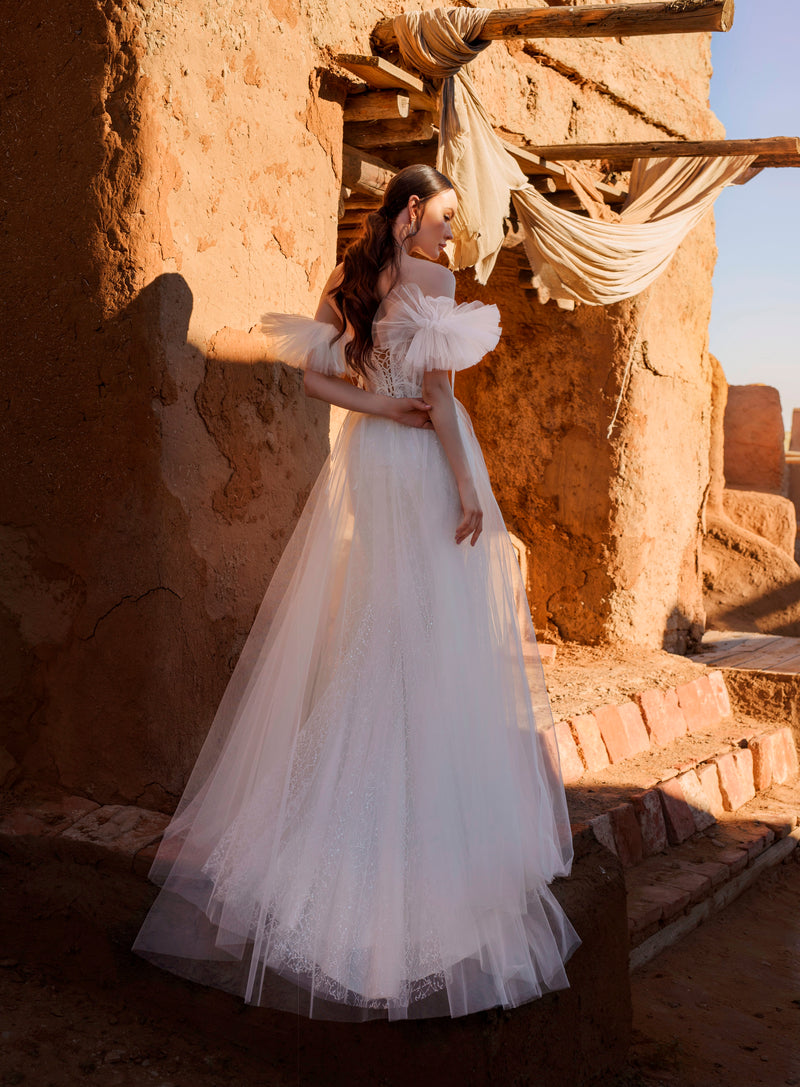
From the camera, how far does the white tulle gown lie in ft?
6.82

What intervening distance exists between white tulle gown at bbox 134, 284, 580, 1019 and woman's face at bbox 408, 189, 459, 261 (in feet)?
0.65

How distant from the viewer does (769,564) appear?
33.8 ft

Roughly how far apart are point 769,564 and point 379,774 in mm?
9020

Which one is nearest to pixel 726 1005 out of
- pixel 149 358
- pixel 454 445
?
pixel 454 445

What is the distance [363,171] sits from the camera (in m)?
4.18

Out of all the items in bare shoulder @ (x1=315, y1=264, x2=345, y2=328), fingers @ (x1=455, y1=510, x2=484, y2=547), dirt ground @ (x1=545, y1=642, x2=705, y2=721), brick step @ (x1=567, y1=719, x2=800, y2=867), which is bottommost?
brick step @ (x1=567, y1=719, x2=800, y2=867)

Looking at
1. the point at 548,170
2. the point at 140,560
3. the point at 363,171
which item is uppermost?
the point at 548,170

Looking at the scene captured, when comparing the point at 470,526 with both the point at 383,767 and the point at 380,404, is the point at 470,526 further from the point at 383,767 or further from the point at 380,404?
→ the point at 383,767

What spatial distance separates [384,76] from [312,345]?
4.93 feet

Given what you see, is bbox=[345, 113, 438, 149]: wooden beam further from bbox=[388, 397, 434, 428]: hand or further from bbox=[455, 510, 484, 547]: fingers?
bbox=[455, 510, 484, 547]: fingers

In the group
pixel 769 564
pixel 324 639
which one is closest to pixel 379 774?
pixel 324 639

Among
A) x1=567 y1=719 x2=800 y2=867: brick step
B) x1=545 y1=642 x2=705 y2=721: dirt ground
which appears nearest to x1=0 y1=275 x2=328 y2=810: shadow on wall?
x1=567 y1=719 x2=800 y2=867: brick step

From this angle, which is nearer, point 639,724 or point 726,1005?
point 726,1005

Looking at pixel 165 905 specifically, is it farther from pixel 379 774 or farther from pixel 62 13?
pixel 62 13
